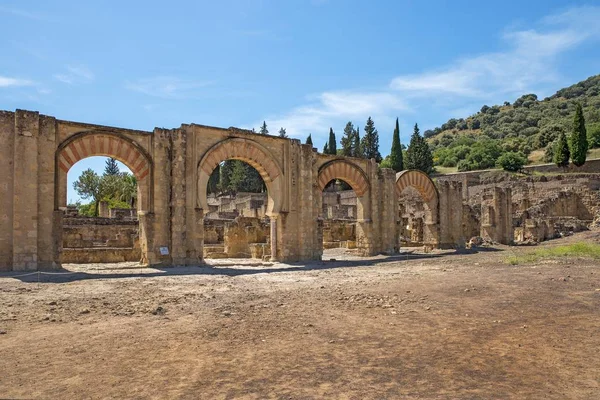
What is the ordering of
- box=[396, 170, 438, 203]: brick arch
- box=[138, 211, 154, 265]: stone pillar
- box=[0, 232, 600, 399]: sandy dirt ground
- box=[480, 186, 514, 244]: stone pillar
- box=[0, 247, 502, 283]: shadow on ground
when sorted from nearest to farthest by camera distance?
box=[0, 232, 600, 399]: sandy dirt ground → box=[0, 247, 502, 283]: shadow on ground → box=[138, 211, 154, 265]: stone pillar → box=[396, 170, 438, 203]: brick arch → box=[480, 186, 514, 244]: stone pillar

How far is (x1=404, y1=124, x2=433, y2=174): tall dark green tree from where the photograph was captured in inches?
1952

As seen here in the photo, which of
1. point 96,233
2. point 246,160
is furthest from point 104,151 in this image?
point 96,233

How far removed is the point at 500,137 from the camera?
68938 mm

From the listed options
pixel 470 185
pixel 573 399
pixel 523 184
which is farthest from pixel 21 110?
pixel 470 185

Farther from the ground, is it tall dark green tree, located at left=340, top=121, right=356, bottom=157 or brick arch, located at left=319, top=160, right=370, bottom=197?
tall dark green tree, located at left=340, top=121, right=356, bottom=157

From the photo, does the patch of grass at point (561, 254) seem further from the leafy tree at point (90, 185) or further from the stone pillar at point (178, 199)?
the leafy tree at point (90, 185)

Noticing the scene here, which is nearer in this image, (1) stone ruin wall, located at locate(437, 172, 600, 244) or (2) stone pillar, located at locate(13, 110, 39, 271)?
(2) stone pillar, located at locate(13, 110, 39, 271)

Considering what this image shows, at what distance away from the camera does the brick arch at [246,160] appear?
14016mm

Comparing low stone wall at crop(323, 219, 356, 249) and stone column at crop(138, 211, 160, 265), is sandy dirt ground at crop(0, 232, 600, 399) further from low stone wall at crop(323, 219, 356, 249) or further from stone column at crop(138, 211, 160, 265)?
low stone wall at crop(323, 219, 356, 249)

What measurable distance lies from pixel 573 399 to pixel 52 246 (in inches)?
461

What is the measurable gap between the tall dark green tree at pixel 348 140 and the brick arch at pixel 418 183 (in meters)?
37.5

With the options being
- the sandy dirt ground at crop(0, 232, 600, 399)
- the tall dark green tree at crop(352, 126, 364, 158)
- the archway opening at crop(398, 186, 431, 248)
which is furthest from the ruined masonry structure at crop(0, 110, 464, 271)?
the tall dark green tree at crop(352, 126, 364, 158)

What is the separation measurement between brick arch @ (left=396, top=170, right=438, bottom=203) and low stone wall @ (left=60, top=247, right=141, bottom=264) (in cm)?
1138

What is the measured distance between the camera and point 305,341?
15.1ft
